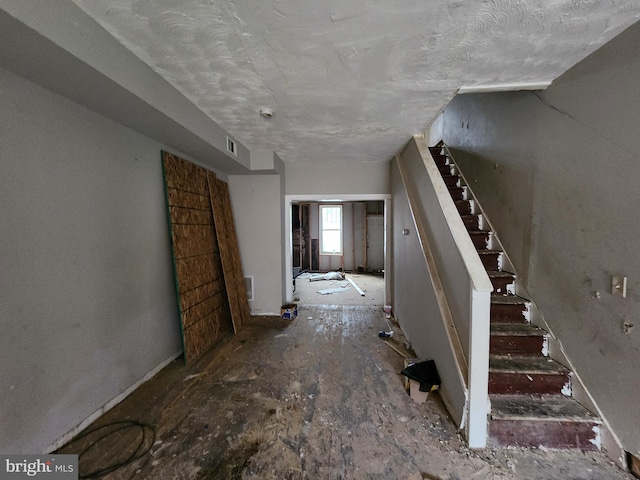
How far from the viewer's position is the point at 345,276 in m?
7.58

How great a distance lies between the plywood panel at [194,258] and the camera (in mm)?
2590

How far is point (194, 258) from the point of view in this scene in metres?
2.88

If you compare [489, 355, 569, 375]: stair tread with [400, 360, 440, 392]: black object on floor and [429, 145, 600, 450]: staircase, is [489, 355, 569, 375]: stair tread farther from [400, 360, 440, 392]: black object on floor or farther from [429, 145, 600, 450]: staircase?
[400, 360, 440, 392]: black object on floor

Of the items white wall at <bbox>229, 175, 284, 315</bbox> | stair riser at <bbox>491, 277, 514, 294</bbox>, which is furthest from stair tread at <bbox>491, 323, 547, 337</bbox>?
white wall at <bbox>229, 175, 284, 315</bbox>

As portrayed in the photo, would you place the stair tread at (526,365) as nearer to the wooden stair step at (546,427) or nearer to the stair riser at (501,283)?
the wooden stair step at (546,427)

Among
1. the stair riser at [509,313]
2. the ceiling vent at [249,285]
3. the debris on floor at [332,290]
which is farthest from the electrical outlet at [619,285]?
the debris on floor at [332,290]

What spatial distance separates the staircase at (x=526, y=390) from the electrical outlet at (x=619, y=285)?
0.67 meters

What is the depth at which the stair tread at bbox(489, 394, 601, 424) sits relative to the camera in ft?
5.15

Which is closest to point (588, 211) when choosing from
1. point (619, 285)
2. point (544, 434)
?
point (619, 285)

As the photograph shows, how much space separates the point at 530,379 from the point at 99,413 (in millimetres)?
3159

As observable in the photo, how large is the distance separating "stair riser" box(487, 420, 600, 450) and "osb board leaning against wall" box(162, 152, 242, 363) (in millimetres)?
2724

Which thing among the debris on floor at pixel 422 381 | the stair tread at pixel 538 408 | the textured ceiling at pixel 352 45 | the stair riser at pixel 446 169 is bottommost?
the debris on floor at pixel 422 381

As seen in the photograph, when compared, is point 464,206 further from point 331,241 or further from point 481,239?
point 331,241

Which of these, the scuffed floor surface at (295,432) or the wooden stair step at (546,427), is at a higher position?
the wooden stair step at (546,427)
